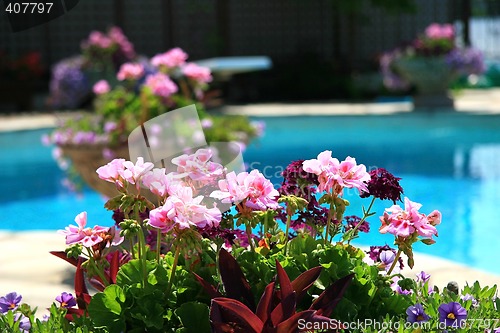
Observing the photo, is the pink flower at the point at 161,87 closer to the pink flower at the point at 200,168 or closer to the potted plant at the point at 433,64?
the pink flower at the point at 200,168

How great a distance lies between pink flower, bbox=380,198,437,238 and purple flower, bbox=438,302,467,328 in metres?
0.16

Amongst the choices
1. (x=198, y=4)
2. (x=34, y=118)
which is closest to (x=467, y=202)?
(x=34, y=118)

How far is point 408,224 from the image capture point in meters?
1.93

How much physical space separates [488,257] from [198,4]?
420 inches

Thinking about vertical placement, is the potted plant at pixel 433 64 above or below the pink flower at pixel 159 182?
below

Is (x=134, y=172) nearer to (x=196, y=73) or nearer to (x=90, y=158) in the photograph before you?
(x=90, y=158)

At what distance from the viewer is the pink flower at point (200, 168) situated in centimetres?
197

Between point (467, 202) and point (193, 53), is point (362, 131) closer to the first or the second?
point (467, 202)

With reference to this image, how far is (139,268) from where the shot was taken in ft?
6.38

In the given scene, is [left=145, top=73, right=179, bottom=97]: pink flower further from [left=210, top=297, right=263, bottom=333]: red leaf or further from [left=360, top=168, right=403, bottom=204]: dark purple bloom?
[left=210, top=297, right=263, bottom=333]: red leaf

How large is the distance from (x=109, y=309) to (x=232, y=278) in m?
0.28

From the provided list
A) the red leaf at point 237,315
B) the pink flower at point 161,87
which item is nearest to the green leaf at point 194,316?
the red leaf at point 237,315

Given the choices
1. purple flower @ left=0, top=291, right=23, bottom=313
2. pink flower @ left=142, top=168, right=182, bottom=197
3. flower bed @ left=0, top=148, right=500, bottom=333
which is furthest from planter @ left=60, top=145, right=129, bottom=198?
pink flower @ left=142, top=168, right=182, bottom=197

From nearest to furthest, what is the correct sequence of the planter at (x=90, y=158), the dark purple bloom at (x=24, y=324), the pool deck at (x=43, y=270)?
the dark purple bloom at (x=24, y=324) < the pool deck at (x=43, y=270) < the planter at (x=90, y=158)
